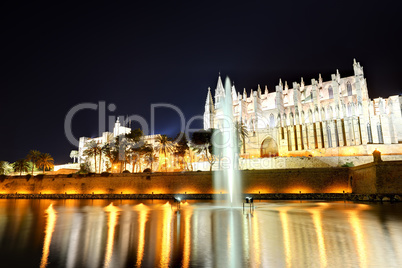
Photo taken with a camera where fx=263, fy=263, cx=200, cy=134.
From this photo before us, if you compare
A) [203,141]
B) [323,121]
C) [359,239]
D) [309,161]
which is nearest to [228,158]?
[203,141]

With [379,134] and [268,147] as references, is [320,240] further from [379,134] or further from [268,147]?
[268,147]

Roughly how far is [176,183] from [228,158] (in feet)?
40.3

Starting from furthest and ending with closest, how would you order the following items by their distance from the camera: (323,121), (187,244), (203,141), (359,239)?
(323,121) < (203,141) < (359,239) < (187,244)

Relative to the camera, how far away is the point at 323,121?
43.4 meters

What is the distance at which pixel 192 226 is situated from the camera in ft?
38.1

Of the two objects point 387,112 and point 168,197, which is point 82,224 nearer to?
point 168,197

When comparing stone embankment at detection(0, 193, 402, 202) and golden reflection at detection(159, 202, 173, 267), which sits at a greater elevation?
golden reflection at detection(159, 202, 173, 267)

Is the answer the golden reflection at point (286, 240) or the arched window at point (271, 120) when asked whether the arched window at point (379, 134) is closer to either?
the arched window at point (271, 120)

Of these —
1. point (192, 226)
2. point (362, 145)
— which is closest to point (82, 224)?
point (192, 226)

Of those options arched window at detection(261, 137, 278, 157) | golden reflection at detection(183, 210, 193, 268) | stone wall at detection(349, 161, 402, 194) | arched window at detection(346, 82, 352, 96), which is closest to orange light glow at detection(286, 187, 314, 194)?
stone wall at detection(349, 161, 402, 194)

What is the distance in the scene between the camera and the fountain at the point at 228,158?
97.0ft

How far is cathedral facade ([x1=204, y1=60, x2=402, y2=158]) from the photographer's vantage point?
38375 mm

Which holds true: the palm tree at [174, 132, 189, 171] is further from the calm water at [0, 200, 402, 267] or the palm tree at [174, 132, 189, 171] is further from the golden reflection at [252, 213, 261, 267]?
the golden reflection at [252, 213, 261, 267]

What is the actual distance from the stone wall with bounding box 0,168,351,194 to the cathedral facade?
46.0ft
